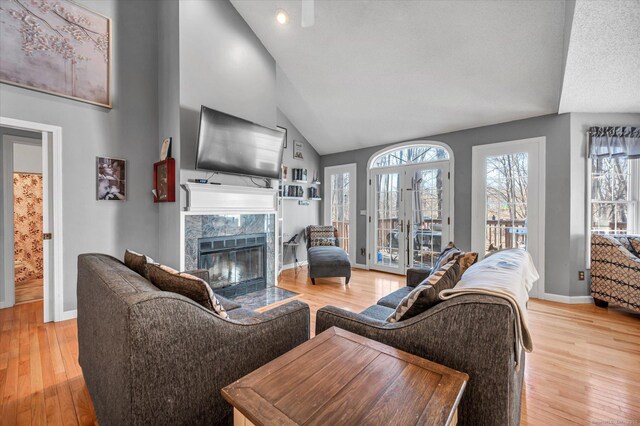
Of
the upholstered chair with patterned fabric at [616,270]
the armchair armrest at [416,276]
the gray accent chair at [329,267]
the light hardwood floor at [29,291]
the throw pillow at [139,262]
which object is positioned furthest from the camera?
the gray accent chair at [329,267]

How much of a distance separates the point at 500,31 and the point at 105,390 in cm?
421

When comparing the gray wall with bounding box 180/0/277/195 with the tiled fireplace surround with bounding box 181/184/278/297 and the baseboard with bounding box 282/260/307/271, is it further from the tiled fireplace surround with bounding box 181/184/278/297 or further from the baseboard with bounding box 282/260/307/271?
the baseboard with bounding box 282/260/307/271

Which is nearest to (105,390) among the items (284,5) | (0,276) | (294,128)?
(0,276)

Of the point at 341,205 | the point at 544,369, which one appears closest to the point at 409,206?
the point at 341,205

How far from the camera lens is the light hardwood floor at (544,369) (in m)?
1.58

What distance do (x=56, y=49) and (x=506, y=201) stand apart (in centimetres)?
562

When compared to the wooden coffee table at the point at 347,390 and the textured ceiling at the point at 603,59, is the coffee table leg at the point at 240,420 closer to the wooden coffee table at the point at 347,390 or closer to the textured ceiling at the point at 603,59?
the wooden coffee table at the point at 347,390

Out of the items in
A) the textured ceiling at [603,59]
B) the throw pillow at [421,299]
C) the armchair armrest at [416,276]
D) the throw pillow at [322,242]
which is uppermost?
the textured ceiling at [603,59]

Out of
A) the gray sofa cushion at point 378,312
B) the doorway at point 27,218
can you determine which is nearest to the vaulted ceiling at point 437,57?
the gray sofa cushion at point 378,312

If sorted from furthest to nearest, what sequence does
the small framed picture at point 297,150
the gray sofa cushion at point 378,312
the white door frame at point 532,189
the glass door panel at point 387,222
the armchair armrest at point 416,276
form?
the small framed picture at point 297,150 → the glass door panel at point 387,222 → the white door frame at point 532,189 → the armchair armrest at point 416,276 → the gray sofa cushion at point 378,312

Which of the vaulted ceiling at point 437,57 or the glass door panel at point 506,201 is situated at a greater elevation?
the vaulted ceiling at point 437,57

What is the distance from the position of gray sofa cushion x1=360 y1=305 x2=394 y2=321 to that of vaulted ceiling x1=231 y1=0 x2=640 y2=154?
9.25ft

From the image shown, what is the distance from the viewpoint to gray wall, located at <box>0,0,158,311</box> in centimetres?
280

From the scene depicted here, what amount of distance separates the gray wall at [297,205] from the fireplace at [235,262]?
1480 mm
